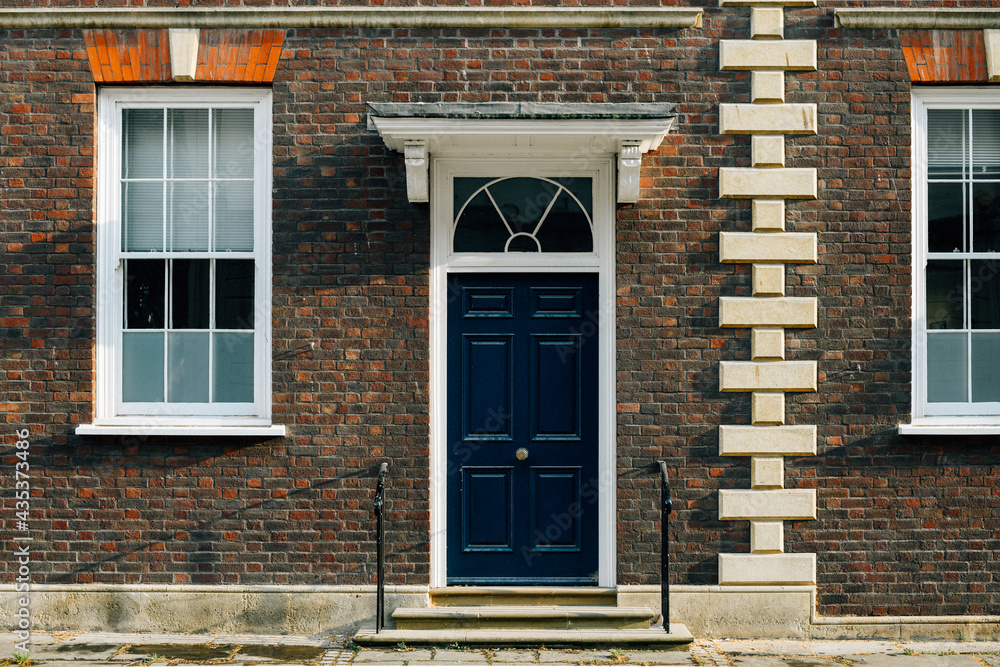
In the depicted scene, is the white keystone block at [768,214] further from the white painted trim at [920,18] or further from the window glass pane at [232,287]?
the window glass pane at [232,287]

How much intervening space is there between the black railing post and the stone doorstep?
0.40 feet

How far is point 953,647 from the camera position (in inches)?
232

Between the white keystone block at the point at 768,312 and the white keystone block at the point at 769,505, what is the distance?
121 cm

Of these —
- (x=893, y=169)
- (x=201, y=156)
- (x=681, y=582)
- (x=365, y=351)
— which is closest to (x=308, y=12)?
(x=201, y=156)

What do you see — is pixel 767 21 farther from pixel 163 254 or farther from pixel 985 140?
pixel 163 254

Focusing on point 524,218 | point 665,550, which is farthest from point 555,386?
point 665,550

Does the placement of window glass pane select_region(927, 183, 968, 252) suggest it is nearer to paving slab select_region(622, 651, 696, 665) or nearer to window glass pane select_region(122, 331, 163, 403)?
paving slab select_region(622, 651, 696, 665)

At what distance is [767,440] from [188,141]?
15.7 ft

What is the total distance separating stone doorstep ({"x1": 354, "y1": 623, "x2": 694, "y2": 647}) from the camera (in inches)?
222

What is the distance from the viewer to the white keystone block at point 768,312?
19.9 feet

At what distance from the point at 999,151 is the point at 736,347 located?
8.15 ft

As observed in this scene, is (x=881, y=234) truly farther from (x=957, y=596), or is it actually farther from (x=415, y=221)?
(x=415, y=221)

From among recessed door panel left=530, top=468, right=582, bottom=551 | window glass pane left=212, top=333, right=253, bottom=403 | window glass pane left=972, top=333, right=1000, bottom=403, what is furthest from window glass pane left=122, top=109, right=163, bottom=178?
window glass pane left=972, top=333, right=1000, bottom=403

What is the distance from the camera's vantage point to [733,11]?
6125 mm
